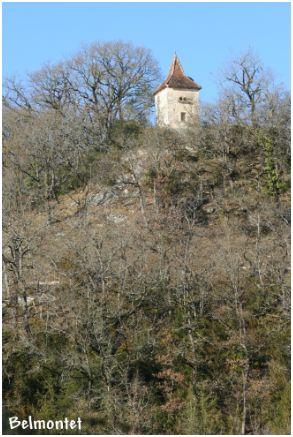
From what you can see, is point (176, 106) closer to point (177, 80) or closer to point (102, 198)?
point (177, 80)

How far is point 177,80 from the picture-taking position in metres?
39.5

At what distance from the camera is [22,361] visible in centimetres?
2100

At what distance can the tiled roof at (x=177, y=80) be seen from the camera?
39.1 metres

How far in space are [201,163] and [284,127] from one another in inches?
162

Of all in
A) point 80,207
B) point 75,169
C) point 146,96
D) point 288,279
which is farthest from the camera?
point 146,96

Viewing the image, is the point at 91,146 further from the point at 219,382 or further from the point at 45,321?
the point at 219,382

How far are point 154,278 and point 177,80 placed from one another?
730 inches

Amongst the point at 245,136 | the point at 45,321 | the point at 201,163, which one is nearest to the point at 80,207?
the point at 201,163

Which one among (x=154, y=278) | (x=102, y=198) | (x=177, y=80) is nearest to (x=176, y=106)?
(x=177, y=80)

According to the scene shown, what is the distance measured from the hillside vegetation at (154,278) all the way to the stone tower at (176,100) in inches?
114

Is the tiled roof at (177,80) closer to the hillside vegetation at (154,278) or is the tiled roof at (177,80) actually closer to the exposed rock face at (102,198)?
the hillside vegetation at (154,278)

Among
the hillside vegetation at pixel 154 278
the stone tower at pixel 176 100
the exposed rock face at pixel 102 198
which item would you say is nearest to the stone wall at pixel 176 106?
the stone tower at pixel 176 100

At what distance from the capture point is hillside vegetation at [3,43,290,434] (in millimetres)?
20328

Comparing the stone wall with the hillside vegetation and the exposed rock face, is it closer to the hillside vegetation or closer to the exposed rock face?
the hillside vegetation
